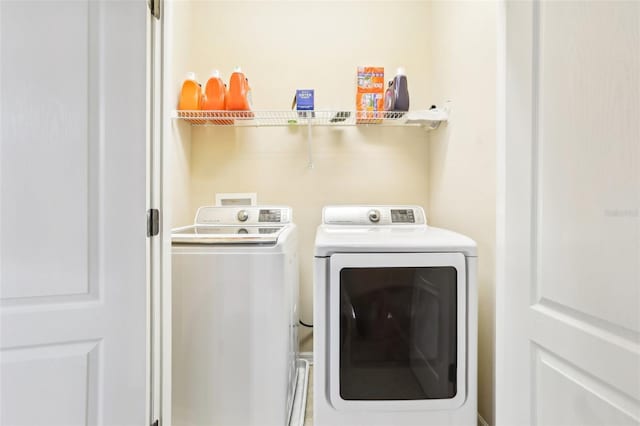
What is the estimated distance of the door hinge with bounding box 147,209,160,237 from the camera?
109cm

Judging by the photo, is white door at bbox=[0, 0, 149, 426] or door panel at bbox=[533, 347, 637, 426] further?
white door at bbox=[0, 0, 149, 426]

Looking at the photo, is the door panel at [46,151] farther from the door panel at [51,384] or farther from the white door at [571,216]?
the white door at [571,216]

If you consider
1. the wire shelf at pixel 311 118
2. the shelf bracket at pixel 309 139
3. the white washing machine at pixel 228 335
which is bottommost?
the white washing machine at pixel 228 335

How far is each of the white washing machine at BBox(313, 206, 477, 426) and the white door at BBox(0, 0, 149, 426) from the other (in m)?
0.69

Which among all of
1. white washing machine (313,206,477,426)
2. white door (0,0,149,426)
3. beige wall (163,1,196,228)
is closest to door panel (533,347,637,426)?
white washing machine (313,206,477,426)

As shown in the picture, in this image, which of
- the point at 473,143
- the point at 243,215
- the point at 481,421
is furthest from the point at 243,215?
the point at 481,421

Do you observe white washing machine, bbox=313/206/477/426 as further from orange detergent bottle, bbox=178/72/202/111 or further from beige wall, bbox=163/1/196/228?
orange detergent bottle, bbox=178/72/202/111

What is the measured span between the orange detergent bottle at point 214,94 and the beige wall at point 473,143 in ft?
4.73

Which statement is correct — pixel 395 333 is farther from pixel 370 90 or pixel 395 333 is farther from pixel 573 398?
pixel 370 90

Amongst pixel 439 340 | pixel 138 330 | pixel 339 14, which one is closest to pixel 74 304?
pixel 138 330

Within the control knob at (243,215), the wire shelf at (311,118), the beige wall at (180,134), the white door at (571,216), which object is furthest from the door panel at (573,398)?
the beige wall at (180,134)

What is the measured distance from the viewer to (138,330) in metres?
1.03

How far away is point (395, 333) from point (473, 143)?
1049mm

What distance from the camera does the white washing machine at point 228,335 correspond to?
4.69 feet
